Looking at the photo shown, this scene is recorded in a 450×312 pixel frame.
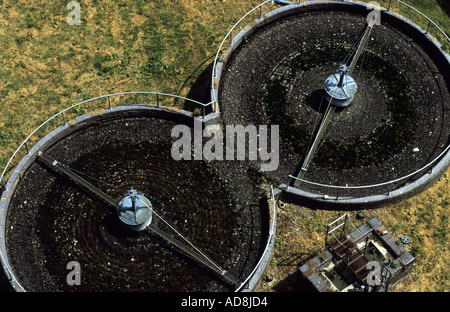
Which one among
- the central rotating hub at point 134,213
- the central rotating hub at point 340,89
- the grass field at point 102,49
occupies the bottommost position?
the central rotating hub at point 134,213

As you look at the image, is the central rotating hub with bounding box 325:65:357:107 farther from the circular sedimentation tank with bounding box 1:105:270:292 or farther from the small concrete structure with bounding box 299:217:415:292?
the small concrete structure with bounding box 299:217:415:292

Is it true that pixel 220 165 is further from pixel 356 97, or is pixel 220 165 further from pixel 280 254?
pixel 356 97

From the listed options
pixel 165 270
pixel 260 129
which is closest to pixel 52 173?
pixel 165 270

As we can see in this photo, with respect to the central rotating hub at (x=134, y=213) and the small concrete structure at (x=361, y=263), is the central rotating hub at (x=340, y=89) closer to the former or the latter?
the small concrete structure at (x=361, y=263)

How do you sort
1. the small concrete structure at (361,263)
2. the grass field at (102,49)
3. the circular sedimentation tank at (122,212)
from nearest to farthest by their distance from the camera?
→ the small concrete structure at (361,263)
the circular sedimentation tank at (122,212)
the grass field at (102,49)

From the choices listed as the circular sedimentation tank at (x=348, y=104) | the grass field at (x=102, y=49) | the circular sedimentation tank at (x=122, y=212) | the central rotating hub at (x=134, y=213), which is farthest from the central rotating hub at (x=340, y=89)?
the central rotating hub at (x=134, y=213)

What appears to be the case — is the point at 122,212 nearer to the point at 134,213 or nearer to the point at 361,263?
the point at 134,213
